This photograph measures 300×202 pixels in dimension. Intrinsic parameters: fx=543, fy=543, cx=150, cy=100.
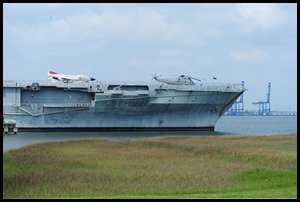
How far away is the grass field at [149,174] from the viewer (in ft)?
46.0

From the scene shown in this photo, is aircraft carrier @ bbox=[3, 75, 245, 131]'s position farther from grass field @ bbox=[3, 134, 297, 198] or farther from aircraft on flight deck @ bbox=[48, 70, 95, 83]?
grass field @ bbox=[3, 134, 297, 198]

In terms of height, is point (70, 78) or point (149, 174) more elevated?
point (70, 78)

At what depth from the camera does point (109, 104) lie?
53.9m

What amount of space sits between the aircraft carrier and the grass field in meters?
26.6

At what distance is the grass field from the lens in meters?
14.0

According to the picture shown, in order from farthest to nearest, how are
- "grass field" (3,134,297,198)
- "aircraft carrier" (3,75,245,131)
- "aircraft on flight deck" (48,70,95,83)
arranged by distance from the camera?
"aircraft on flight deck" (48,70,95,83) → "aircraft carrier" (3,75,245,131) → "grass field" (3,134,297,198)

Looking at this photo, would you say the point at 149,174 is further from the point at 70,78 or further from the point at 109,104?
the point at 70,78

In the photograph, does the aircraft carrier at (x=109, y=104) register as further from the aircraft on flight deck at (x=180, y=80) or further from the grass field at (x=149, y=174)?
the grass field at (x=149, y=174)

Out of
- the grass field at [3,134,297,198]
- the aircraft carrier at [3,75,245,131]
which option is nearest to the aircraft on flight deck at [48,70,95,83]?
the aircraft carrier at [3,75,245,131]

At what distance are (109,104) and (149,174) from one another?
119 ft

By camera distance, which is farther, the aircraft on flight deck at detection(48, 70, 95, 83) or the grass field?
the aircraft on flight deck at detection(48, 70, 95, 83)

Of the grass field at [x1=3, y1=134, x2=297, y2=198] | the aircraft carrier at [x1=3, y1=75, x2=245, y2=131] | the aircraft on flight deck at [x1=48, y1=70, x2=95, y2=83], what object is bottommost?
the grass field at [x1=3, y1=134, x2=297, y2=198]

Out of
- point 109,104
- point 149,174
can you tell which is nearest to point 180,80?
point 109,104

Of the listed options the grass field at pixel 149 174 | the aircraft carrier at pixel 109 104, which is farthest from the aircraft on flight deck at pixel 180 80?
the grass field at pixel 149 174
